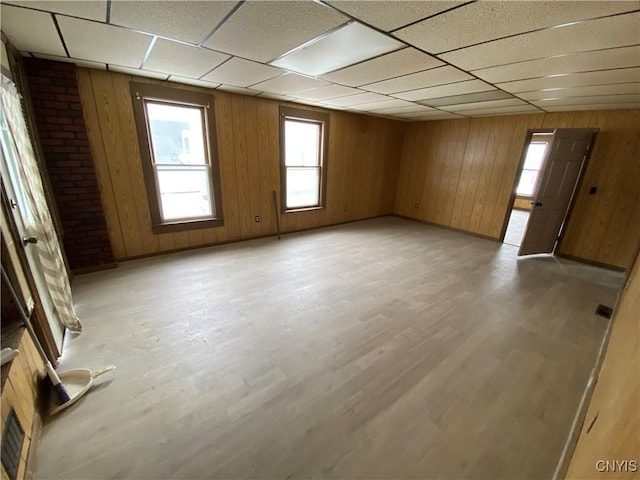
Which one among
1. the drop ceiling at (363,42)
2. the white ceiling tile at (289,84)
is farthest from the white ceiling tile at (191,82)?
the white ceiling tile at (289,84)

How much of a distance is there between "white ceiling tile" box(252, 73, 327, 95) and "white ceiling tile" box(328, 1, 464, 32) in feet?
4.61

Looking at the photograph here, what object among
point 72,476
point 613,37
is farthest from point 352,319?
point 613,37

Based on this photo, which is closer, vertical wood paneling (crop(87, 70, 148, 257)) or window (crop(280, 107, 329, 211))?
vertical wood paneling (crop(87, 70, 148, 257))

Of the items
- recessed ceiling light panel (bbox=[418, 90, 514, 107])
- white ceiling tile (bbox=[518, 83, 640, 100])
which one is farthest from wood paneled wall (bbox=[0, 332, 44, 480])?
white ceiling tile (bbox=[518, 83, 640, 100])

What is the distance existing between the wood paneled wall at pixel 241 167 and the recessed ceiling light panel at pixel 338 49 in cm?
182

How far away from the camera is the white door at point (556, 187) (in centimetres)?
390

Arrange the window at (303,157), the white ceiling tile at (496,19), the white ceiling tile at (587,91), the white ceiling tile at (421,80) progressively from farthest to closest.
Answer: the window at (303,157) < the white ceiling tile at (587,91) < the white ceiling tile at (421,80) < the white ceiling tile at (496,19)

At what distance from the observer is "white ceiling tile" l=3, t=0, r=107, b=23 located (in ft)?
5.01

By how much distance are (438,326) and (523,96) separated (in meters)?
3.07

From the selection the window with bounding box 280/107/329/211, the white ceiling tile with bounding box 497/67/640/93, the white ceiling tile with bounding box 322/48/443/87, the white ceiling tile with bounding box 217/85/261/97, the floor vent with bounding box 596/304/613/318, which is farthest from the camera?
the window with bounding box 280/107/329/211

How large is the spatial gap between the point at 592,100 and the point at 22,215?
5.88m

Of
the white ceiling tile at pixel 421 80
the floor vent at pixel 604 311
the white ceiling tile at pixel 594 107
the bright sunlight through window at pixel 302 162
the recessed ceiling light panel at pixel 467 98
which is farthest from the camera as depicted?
the bright sunlight through window at pixel 302 162

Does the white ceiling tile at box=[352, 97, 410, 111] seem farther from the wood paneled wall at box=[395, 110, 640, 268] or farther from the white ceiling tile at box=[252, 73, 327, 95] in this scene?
the wood paneled wall at box=[395, 110, 640, 268]

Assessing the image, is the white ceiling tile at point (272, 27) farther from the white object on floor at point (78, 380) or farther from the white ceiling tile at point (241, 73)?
the white object on floor at point (78, 380)
